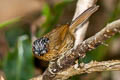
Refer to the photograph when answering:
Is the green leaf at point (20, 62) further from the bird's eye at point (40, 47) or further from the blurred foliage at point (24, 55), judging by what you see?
the bird's eye at point (40, 47)

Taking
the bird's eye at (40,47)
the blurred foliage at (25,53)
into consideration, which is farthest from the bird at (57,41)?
the blurred foliage at (25,53)

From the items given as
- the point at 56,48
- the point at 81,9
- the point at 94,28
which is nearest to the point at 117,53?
the point at 94,28

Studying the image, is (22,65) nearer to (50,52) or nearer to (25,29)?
(25,29)

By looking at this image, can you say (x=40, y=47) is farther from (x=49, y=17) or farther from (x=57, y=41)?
(x=49, y=17)

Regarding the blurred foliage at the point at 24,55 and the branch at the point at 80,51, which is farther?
the blurred foliage at the point at 24,55

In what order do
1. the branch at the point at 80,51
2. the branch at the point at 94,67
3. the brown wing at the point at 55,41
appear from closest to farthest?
1. the branch at the point at 80,51
2. the branch at the point at 94,67
3. the brown wing at the point at 55,41

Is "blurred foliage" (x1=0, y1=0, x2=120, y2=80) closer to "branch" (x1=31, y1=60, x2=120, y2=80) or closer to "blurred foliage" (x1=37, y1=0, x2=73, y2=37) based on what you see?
"blurred foliage" (x1=37, y1=0, x2=73, y2=37)

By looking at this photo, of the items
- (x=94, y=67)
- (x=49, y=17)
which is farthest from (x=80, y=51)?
(x=49, y=17)
